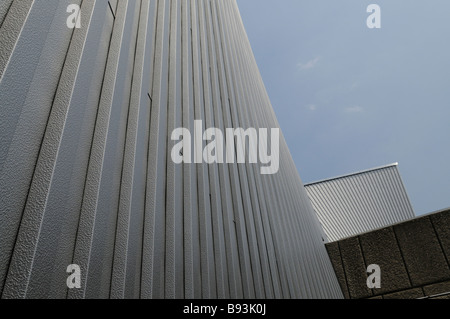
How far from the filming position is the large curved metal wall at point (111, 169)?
0.89 meters

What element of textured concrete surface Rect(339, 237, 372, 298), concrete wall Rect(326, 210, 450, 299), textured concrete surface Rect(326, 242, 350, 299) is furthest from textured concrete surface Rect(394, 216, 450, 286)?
textured concrete surface Rect(326, 242, 350, 299)

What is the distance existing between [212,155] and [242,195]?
55cm

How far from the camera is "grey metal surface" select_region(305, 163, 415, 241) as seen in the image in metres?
10.4

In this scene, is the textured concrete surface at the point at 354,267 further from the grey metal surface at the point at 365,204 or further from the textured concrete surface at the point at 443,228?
the grey metal surface at the point at 365,204

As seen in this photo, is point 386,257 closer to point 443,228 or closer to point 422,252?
point 422,252

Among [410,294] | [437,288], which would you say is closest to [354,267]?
[410,294]

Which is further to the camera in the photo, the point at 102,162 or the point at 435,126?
the point at 435,126

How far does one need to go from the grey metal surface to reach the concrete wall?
128 inches

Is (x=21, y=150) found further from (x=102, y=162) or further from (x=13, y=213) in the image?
(x=102, y=162)

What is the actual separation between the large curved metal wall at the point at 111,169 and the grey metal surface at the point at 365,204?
27.2 feet

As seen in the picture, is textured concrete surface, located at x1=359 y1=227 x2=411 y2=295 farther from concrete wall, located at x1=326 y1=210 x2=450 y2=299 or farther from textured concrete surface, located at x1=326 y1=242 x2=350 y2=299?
textured concrete surface, located at x1=326 y1=242 x2=350 y2=299

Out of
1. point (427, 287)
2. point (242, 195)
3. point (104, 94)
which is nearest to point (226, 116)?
point (242, 195)

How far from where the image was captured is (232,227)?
2400mm
